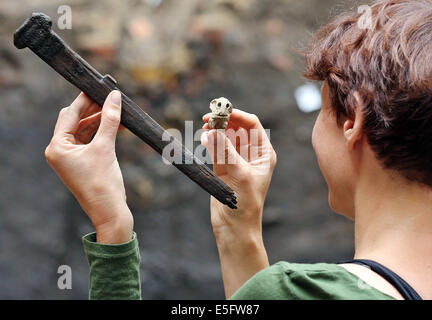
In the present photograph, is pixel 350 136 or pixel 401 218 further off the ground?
pixel 350 136

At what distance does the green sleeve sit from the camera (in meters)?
0.86

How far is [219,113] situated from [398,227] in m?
0.41

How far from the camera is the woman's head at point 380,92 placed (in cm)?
76

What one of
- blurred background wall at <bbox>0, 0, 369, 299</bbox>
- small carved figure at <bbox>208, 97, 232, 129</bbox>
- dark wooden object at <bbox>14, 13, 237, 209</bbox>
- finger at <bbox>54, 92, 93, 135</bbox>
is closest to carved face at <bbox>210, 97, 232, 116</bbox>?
small carved figure at <bbox>208, 97, 232, 129</bbox>

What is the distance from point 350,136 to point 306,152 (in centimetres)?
210

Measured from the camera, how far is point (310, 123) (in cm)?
295

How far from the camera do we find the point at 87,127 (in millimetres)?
943

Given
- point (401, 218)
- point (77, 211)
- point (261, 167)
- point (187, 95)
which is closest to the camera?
point (401, 218)

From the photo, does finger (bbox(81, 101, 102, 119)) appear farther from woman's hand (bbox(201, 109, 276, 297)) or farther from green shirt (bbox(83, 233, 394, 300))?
green shirt (bbox(83, 233, 394, 300))

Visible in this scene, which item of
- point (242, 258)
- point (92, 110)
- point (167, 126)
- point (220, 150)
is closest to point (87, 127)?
point (92, 110)

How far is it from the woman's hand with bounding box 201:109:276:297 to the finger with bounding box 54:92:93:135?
260 millimetres

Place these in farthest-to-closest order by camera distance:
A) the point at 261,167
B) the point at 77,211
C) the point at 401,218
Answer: the point at 77,211 → the point at 261,167 → the point at 401,218
